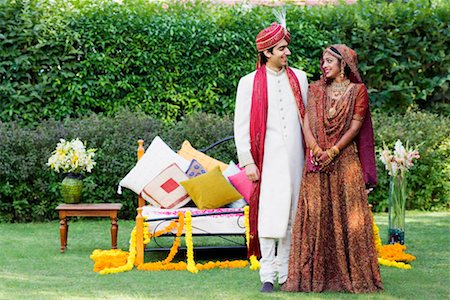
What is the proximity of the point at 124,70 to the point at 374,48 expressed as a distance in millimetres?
3280

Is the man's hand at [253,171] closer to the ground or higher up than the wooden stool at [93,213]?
higher up

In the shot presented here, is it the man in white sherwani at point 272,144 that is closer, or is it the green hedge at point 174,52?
the man in white sherwani at point 272,144

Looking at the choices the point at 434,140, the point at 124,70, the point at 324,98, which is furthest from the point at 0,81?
the point at 324,98

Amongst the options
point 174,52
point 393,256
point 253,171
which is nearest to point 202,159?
point 393,256

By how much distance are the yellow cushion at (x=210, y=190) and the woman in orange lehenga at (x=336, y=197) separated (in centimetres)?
177

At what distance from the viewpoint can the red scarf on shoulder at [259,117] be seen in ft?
23.5

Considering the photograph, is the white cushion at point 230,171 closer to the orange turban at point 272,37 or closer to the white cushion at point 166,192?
the white cushion at point 166,192

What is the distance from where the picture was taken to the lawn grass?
7.01m

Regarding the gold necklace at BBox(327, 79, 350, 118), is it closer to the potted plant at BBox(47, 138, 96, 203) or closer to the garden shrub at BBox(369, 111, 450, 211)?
the potted plant at BBox(47, 138, 96, 203)

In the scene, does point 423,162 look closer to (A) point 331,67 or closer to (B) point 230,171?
(B) point 230,171

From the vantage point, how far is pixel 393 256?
8508mm

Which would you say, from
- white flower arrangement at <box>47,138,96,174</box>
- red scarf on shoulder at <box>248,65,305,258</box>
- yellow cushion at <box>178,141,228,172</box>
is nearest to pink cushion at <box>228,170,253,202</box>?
yellow cushion at <box>178,141,228,172</box>

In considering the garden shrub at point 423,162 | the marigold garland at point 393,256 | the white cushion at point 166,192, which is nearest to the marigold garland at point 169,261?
the white cushion at point 166,192

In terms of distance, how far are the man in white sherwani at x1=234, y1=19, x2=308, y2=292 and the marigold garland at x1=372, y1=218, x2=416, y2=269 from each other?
1.42 m
